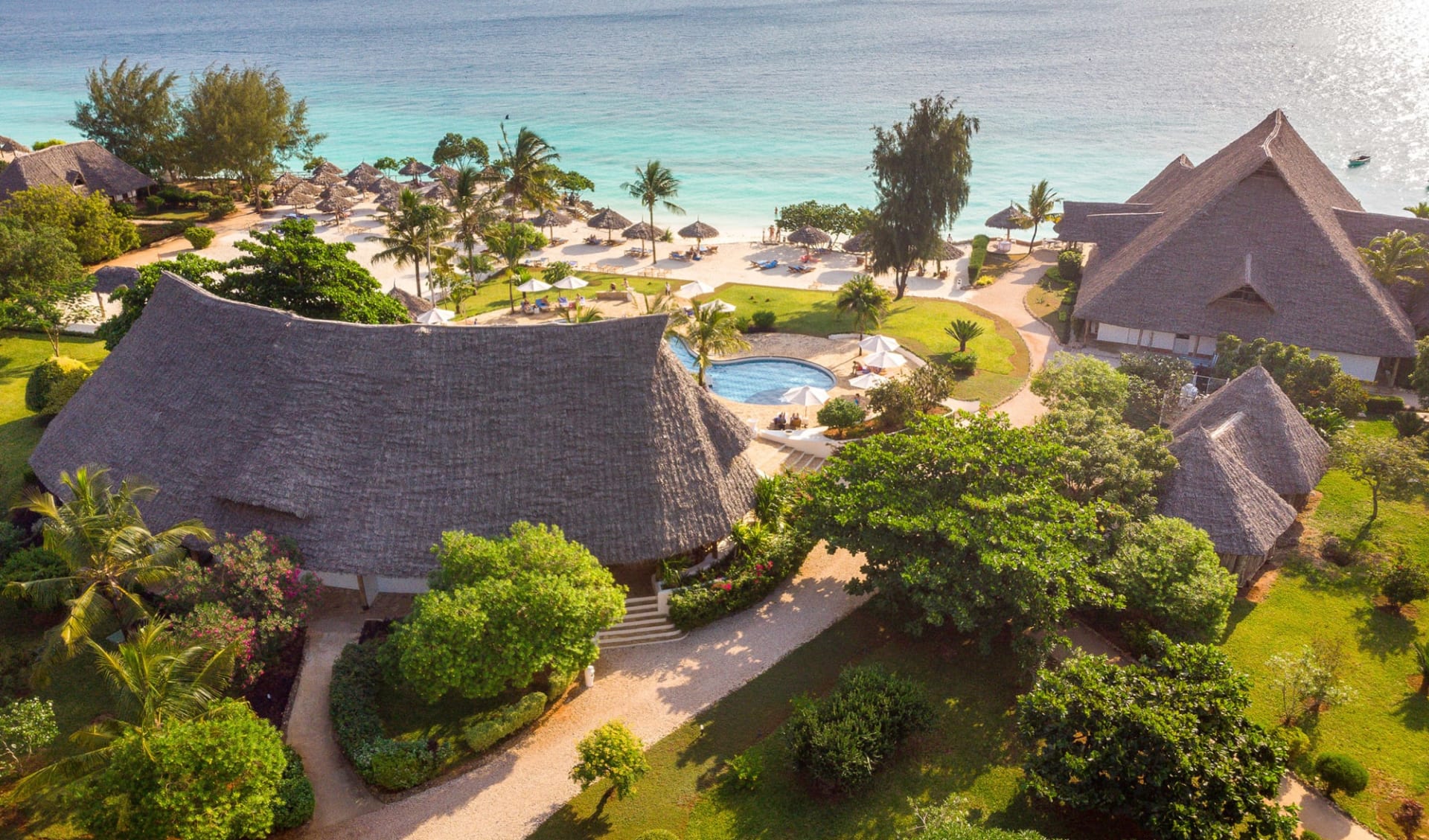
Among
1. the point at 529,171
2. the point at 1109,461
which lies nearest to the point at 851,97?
the point at 529,171

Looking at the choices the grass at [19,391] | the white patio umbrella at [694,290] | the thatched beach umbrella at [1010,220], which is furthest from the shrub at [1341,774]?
the thatched beach umbrella at [1010,220]

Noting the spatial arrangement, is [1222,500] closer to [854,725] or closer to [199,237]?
[854,725]

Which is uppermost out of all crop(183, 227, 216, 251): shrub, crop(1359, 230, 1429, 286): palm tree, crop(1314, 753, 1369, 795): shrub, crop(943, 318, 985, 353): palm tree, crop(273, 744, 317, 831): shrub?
crop(1359, 230, 1429, 286): palm tree

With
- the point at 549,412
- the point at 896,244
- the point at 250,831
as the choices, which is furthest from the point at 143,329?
the point at 896,244

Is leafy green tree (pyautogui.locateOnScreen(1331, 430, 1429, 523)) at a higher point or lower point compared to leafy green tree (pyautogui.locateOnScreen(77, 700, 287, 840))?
higher

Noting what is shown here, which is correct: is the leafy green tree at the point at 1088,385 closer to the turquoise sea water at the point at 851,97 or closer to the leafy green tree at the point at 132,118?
the turquoise sea water at the point at 851,97

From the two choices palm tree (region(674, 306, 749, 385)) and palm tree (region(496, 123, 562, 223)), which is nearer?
palm tree (region(674, 306, 749, 385))

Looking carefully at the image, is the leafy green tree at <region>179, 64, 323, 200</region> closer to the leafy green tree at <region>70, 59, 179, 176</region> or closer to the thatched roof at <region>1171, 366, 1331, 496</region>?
the leafy green tree at <region>70, 59, 179, 176</region>

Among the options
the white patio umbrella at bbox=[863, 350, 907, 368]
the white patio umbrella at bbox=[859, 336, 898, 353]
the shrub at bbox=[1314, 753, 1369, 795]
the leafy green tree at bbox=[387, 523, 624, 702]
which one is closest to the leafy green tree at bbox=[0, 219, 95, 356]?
the leafy green tree at bbox=[387, 523, 624, 702]

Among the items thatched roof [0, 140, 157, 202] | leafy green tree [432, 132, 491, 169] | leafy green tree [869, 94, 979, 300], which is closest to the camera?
leafy green tree [869, 94, 979, 300]
